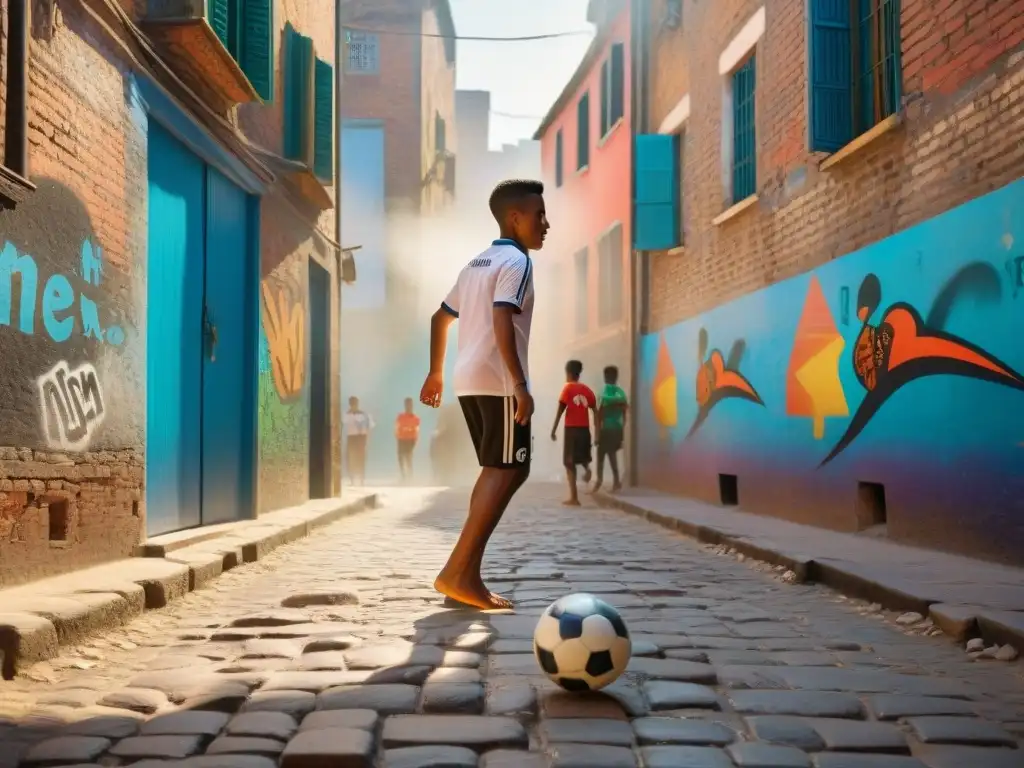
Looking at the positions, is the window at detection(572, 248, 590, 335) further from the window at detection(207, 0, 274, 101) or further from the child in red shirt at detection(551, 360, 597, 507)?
the window at detection(207, 0, 274, 101)

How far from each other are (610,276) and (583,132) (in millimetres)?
4314

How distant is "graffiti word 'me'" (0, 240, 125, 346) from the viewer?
5383 millimetres

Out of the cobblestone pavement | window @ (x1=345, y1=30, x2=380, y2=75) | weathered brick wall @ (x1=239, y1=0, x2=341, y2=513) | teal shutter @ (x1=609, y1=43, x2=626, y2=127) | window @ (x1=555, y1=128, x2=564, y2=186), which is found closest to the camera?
the cobblestone pavement

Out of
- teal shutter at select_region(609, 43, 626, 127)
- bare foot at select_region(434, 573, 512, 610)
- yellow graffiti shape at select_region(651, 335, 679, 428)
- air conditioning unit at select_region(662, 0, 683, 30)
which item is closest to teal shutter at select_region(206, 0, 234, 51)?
bare foot at select_region(434, 573, 512, 610)

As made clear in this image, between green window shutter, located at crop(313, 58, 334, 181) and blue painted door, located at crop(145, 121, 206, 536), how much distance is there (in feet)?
12.3

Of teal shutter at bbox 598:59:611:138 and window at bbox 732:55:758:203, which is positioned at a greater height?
teal shutter at bbox 598:59:611:138

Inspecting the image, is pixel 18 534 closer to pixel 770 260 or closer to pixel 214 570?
pixel 214 570

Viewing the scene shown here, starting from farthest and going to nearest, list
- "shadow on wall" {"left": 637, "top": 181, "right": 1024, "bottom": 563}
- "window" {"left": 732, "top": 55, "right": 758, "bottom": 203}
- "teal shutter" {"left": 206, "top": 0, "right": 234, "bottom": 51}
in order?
1. "window" {"left": 732, "top": 55, "right": 758, "bottom": 203}
2. "teal shutter" {"left": 206, "top": 0, "right": 234, "bottom": 51}
3. "shadow on wall" {"left": 637, "top": 181, "right": 1024, "bottom": 563}

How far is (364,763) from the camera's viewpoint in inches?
120

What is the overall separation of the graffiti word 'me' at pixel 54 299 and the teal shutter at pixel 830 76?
587 cm

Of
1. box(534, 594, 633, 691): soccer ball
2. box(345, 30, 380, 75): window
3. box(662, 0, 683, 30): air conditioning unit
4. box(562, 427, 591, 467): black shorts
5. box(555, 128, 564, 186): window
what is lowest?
box(534, 594, 633, 691): soccer ball

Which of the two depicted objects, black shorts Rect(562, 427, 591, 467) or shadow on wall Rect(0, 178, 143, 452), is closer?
shadow on wall Rect(0, 178, 143, 452)

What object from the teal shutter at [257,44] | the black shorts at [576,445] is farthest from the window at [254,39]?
the black shorts at [576,445]

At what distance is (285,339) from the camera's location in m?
11.8
